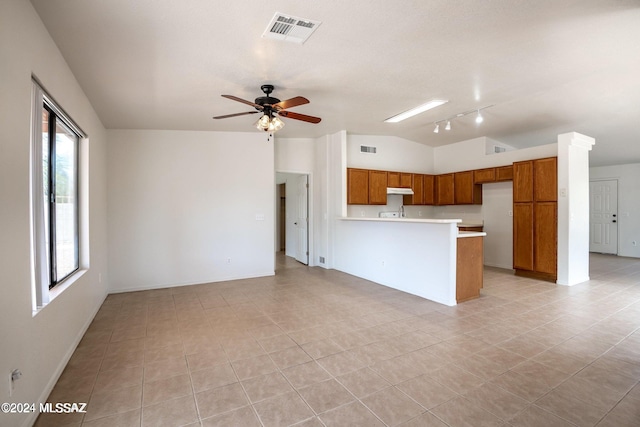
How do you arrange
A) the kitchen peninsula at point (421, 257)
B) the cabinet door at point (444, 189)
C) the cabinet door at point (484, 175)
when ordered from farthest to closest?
the cabinet door at point (444, 189)
the cabinet door at point (484, 175)
the kitchen peninsula at point (421, 257)

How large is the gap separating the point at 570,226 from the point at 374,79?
4259 mm

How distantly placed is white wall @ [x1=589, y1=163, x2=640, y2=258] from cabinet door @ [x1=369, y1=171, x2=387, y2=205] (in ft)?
22.0

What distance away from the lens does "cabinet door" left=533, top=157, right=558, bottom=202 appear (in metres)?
5.10

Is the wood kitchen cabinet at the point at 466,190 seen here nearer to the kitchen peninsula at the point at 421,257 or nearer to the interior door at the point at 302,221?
the kitchen peninsula at the point at 421,257

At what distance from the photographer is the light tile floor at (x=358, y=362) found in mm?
1894

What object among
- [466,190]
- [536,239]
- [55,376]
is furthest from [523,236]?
[55,376]

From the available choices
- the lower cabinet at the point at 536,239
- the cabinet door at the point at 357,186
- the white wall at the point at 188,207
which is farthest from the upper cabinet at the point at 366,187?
the lower cabinet at the point at 536,239

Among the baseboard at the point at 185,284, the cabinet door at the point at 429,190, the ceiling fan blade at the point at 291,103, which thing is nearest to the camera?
the ceiling fan blade at the point at 291,103

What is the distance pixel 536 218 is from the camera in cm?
539

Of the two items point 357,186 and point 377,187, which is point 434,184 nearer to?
point 377,187

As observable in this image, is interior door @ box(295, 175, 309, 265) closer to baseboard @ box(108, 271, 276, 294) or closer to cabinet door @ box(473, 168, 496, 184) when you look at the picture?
baseboard @ box(108, 271, 276, 294)

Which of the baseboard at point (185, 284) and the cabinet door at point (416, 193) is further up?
the cabinet door at point (416, 193)

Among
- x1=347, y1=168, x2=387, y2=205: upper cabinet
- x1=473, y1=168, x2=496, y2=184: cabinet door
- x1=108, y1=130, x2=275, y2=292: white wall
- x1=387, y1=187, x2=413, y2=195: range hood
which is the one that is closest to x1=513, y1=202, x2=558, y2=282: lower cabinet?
x1=473, y1=168, x2=496, y2=184: cabinet door

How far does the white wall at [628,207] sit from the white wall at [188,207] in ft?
30.6
